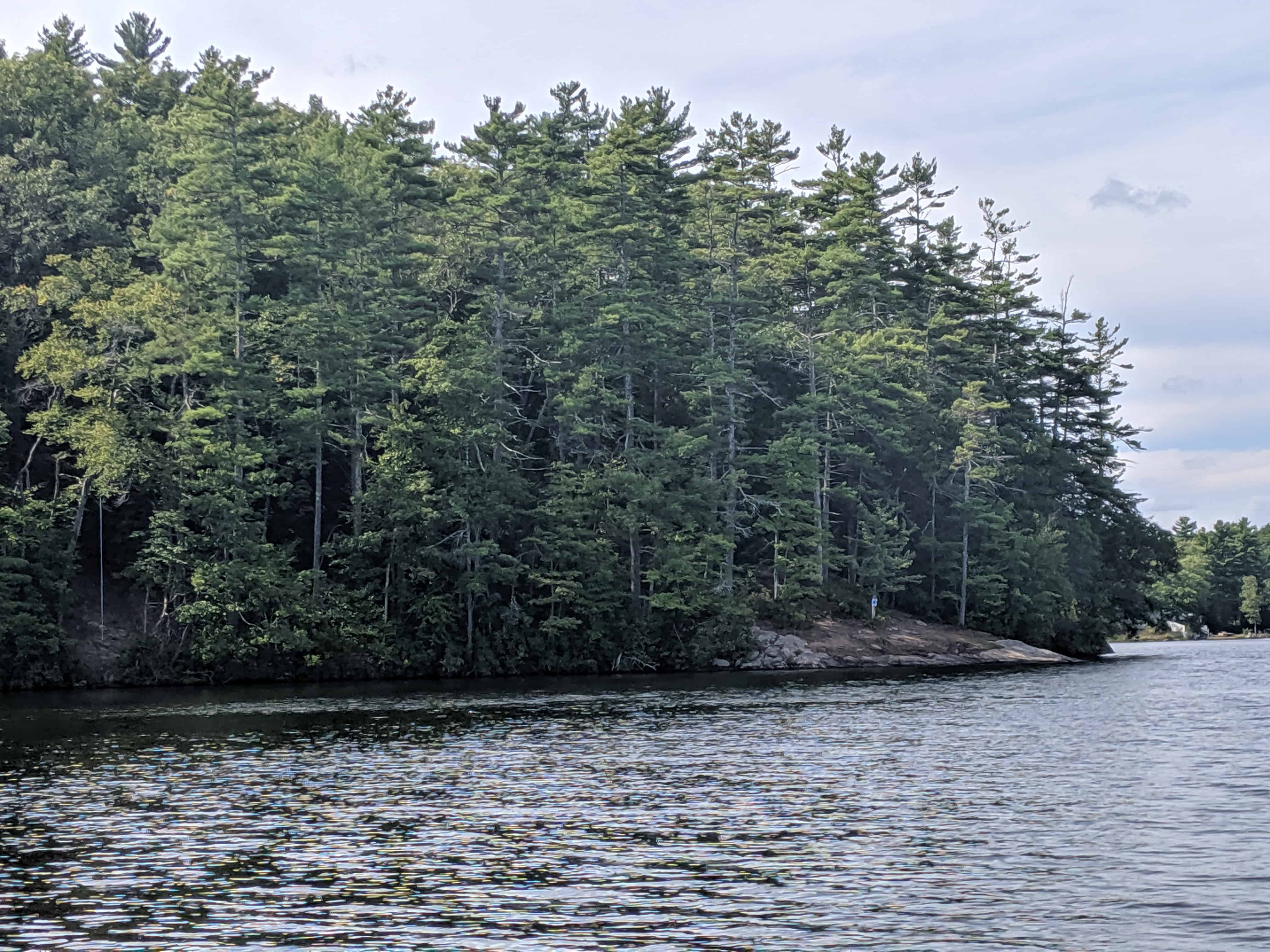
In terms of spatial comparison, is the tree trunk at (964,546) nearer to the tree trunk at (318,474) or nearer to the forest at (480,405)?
the forest at (480,405)

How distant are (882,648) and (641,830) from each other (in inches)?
2177

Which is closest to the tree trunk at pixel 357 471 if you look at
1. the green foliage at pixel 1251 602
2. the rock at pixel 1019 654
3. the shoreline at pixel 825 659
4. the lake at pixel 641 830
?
the shoreline at pixel 825 659

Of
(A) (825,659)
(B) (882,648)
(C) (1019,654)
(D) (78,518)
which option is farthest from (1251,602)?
(D) (78,518)

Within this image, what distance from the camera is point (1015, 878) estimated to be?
18.2 m

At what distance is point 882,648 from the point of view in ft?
248

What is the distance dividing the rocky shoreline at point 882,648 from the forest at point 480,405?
1.71m

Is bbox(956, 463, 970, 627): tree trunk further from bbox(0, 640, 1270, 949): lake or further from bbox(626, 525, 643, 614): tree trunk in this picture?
bbox(0, 640, 1270, 949): lake

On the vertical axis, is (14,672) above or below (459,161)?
below

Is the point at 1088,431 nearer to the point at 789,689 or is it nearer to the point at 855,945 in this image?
the point at 789,689

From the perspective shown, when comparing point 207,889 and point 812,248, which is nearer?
point 207,889

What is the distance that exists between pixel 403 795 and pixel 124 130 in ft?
211

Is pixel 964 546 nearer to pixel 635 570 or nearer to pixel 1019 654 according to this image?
pixel 1019 654

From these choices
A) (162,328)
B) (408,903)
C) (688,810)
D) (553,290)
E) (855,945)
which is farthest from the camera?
(553,290)

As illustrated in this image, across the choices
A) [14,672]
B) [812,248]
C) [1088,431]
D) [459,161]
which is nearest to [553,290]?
[812,248]
